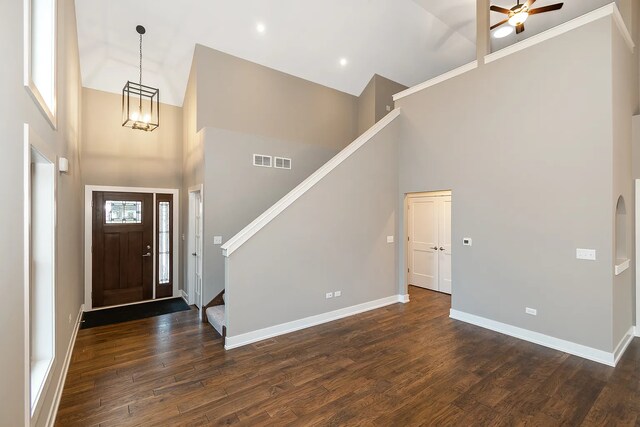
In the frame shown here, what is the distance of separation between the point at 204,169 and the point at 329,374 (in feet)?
12.0

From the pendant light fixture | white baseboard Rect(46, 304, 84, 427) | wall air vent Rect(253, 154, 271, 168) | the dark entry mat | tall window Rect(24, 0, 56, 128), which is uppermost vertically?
the pendant light fixture

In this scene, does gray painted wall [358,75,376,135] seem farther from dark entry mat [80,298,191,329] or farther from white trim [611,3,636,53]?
dark entry mat [80,298,191,329]

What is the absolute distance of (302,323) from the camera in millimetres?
4395

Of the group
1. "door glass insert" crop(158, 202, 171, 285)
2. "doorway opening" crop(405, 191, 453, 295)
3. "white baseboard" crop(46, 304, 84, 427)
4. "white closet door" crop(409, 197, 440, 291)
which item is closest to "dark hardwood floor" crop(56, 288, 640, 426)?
"white baseboard" crop(46, 304, 84, 427)

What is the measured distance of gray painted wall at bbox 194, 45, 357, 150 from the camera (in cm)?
511

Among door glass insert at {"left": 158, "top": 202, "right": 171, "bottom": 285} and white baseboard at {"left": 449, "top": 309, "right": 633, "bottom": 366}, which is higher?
door glass insert at {"left": 158, "top": 202, "right": 171, "bottom": 285}

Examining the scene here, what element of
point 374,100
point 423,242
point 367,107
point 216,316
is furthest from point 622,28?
point 216,316

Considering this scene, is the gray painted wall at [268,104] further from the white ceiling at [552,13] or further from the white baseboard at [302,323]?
the white baseboard at [302,323]

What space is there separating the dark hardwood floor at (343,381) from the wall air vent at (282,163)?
10.3ft

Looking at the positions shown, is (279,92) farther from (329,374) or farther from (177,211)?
(329,374)

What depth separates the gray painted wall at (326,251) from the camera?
3.94 metres

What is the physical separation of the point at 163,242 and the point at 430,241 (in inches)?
229

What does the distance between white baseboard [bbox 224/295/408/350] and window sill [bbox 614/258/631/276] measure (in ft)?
10.1

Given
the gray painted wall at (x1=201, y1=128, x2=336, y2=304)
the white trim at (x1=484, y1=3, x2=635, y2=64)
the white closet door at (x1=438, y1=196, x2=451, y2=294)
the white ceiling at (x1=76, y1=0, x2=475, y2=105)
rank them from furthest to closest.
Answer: the white closet door at (x1=438, y1=196, x2=451, y2=294) < the gray painted wall at (x1=201, y1=128, x2=336, y2=304) < the white ceiling at (x1=76, y1=0, x2=475, y2=105) < the white trim at (x1=484, y1=3, x2=635, y2=64)
